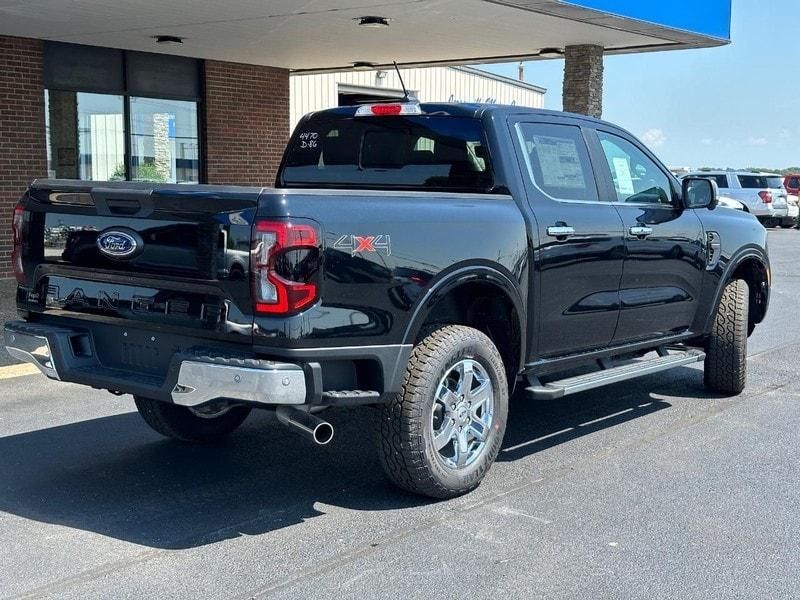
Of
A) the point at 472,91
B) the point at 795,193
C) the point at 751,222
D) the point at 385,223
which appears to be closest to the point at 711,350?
the point at 751,222

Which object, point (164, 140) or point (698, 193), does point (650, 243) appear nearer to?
point (698, 193)

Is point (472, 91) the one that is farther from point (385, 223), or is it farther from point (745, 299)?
point (385, 223)

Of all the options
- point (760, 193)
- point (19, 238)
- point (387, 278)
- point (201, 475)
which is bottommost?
point (201, 475)

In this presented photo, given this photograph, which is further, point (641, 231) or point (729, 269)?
point (729, 269)

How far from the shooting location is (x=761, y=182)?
32.9 meters

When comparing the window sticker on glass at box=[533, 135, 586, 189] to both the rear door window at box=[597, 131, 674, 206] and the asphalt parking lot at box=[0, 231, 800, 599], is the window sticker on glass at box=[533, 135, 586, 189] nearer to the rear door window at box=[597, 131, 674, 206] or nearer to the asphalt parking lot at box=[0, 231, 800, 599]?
the rear door window at box=[597, 131, 674, 206]

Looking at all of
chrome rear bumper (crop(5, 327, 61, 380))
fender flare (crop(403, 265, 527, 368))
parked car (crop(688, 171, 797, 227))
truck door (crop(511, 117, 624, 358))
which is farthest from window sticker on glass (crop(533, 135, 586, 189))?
parked car (crop(688, 171, 797, 227))

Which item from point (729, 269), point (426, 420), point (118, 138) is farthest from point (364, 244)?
point (118, 138)

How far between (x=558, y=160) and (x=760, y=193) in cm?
2857

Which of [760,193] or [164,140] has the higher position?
[164,140]

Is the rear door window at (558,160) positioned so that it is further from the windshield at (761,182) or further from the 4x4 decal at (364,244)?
the windshield at (761,182)

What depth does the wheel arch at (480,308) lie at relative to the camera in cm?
488

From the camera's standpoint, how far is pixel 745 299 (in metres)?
7.49

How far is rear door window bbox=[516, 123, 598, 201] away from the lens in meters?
5.82
